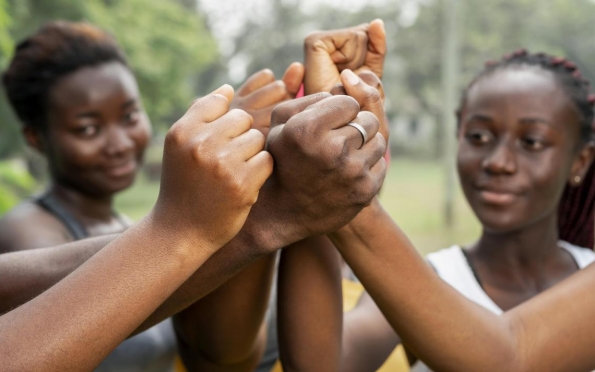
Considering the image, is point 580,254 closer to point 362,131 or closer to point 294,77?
point 294,77

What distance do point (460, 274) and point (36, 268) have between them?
1.28 meters

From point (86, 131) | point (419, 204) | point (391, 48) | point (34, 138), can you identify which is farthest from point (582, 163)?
point (391, 48)

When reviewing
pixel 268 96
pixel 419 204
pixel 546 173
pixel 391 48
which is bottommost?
pixel 419 204

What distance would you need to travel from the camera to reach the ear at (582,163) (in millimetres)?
2303

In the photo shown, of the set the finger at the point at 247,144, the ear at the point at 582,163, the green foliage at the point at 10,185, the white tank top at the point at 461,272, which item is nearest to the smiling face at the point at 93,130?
the white tank top at the point at 461,272

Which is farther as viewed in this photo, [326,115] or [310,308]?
[310,308]

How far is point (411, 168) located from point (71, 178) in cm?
1119

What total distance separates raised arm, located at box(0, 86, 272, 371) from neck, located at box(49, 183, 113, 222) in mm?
1491

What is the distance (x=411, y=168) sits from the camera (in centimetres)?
1341

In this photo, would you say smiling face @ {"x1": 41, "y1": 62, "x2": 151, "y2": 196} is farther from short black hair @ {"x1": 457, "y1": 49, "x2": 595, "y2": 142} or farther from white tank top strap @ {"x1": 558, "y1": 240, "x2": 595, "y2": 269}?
white tank top strap @ {"x1": 558, "y1": 240, "x2": 595, "y2": 269}

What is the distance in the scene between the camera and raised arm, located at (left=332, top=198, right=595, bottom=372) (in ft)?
5.06

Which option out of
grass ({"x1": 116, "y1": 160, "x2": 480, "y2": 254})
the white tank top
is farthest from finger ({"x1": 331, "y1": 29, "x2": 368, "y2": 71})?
grass ({"x1": 116, "y1": 160, "x2": 480, "y2": 254})

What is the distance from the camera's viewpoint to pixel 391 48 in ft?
42.8

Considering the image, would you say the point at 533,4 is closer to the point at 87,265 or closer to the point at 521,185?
the point at 521,185
